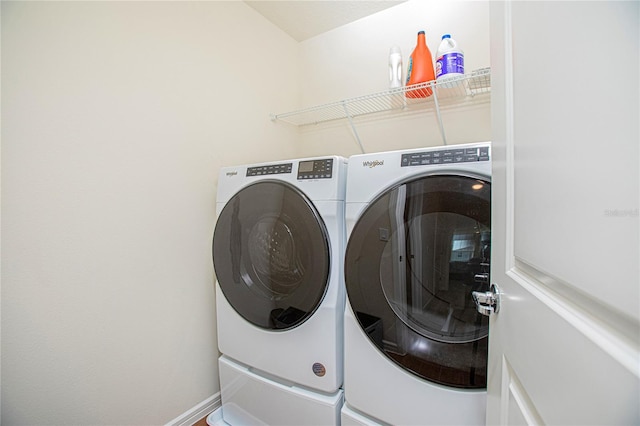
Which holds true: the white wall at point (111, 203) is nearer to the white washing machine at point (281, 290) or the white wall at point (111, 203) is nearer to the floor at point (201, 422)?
the floor at point (201, 422)

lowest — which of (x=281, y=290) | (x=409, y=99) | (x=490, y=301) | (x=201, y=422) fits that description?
(x=201, y=422)

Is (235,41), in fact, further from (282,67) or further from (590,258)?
(590,258)

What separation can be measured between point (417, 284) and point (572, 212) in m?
0.59

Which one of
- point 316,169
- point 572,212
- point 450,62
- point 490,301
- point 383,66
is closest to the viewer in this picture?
point 572,212

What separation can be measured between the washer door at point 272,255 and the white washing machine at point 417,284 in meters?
0.15

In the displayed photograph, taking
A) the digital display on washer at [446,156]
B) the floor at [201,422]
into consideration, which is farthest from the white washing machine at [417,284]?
the floor at [201,422]

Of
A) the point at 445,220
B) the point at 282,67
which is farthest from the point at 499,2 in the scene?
the point at 282,67

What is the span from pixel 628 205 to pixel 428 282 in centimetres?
65

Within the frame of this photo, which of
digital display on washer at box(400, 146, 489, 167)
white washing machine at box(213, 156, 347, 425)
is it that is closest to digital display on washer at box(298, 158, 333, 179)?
white washing machine at box(213, 156, 347, 425)

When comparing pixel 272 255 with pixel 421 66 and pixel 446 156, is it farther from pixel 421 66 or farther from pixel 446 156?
pixel 421 66

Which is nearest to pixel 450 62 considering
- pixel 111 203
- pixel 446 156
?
pixel 446 156

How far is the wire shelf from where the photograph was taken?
1.38 m

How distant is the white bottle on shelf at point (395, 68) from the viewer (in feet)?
5.25

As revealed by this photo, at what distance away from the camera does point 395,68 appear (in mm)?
1602
